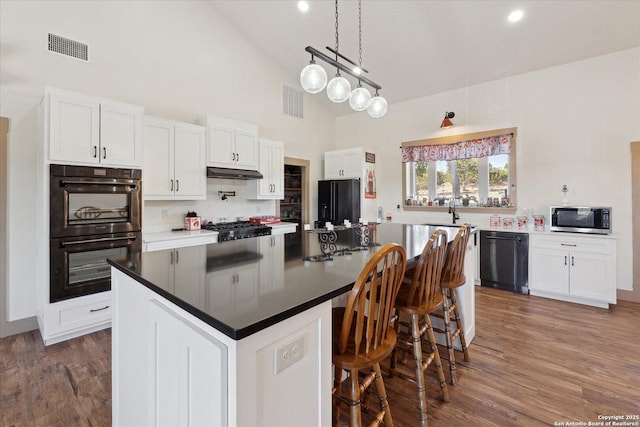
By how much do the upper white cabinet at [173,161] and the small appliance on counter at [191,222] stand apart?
11.6 inches

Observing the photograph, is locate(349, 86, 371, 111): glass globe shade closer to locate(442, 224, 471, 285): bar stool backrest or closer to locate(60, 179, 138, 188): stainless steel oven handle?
locate(442, 224, 471, 285): bar stool backrest

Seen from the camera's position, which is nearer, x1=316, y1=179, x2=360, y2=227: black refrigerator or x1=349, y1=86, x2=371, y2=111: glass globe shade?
x1=349, y1=86, x2=371, y2=111: glass globe shade

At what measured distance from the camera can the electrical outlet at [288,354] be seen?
0.91m

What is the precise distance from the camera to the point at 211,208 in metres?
4.40

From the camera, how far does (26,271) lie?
302cm

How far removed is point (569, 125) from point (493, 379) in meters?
3.72

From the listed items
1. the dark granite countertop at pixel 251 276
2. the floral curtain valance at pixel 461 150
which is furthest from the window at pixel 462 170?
the dark granite countertop at pixel 251 276

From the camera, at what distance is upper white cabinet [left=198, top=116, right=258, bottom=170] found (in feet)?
13.1

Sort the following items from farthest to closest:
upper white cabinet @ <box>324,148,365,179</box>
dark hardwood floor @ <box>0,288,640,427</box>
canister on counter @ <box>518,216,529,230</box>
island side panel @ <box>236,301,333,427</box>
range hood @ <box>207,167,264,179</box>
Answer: upper white cabinet @ <box>324,148,365,179</box> → canister on counter @ <box>518,216,529,230</box> → range hood @ <box>207,167,264,179</box> → dark hardwood floor @ <box>0,288,640,427</box> → island side panel @ <box>236,301,333,427</box>

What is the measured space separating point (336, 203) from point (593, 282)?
12.2 ft

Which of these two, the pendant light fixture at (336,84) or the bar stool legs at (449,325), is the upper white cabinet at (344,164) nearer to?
the pendant light fixture at (336,84)

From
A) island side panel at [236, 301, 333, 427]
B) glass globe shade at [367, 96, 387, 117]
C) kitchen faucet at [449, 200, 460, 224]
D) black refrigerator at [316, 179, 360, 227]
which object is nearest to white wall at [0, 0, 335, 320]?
black refrigerator at [316, 179, 360, 227]

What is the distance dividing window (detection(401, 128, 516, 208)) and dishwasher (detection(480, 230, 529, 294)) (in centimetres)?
62

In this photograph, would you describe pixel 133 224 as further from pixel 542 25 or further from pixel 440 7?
pixel 542 25
